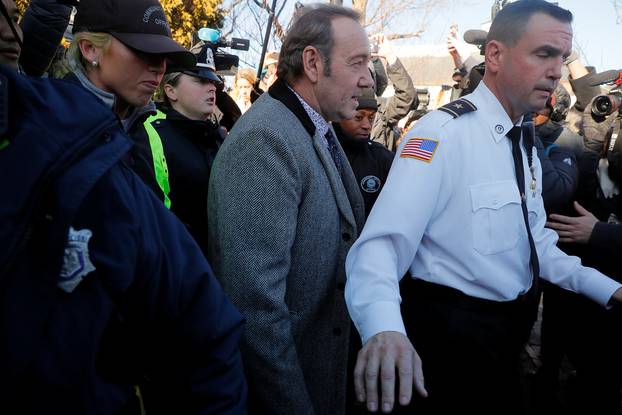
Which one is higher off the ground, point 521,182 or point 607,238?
point 521,182

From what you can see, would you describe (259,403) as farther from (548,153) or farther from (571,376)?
(571,376)

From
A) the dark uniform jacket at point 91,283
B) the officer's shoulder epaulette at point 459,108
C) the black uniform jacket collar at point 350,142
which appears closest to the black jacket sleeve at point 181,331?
the dark uniform jacket at point 91,283

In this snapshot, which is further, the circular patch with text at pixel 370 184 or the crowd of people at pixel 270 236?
the circular patch with text at pixel 370 184

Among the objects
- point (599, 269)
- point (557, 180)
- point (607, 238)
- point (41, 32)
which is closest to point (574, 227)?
point (607, 238)

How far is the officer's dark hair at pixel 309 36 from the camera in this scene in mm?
1901

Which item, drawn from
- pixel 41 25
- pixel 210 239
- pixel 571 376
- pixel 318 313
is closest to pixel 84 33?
pixel 41 25

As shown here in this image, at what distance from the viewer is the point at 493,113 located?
6.45 feet

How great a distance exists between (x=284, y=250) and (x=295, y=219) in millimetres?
117

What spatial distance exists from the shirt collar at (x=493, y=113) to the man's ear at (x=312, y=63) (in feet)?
2.14

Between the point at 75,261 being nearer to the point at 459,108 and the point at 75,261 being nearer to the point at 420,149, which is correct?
the point at 420,149

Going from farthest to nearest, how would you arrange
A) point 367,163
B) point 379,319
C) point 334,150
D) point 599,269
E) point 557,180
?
point 367,163
point 599,269
point 557,180
point 334,150
point 379,319

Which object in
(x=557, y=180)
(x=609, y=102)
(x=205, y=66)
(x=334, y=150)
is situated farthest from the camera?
(x=609, y=102)

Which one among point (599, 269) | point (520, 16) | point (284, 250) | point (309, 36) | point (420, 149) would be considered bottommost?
point (599, 269)

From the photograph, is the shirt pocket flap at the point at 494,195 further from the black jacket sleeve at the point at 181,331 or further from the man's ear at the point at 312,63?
the black jacket sleeve at the point at 181,331
